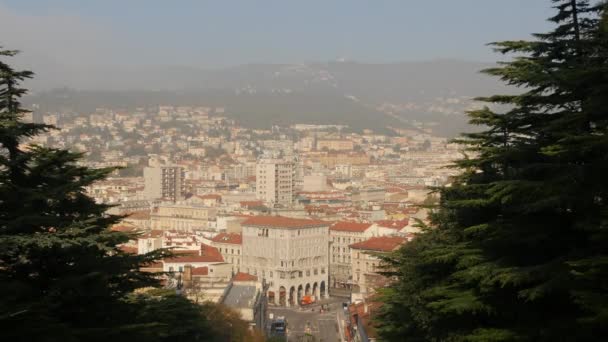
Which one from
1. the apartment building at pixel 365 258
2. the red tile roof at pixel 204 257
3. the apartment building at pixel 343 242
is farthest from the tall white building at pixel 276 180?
the red tile roof at pixel 204 257

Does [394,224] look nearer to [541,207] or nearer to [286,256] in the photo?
[286,256]

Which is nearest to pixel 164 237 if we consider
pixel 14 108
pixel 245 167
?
pixel 14 108

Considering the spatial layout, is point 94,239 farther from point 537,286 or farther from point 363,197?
point 363,197

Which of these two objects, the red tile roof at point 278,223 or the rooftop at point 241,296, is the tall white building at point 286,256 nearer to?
the red tile roof at point 278,223

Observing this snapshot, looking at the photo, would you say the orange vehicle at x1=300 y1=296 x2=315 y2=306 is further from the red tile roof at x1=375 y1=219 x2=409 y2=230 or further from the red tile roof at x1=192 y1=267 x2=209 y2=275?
the red tile roof at x1=375 y1=219 x2=409 y2=230

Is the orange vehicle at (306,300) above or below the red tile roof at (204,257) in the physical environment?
below

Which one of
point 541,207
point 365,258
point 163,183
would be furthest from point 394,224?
point 541,207
